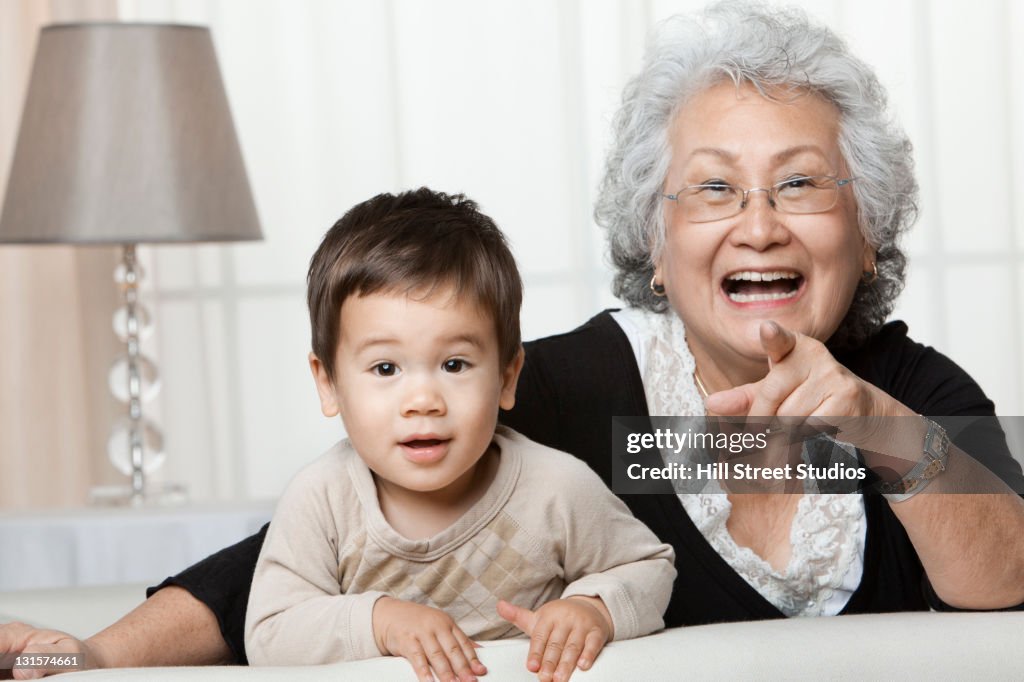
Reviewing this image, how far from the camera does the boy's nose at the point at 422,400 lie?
1229mm

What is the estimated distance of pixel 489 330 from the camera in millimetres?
1288

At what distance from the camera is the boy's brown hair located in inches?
49.4

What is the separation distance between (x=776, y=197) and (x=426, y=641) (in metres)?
0.79

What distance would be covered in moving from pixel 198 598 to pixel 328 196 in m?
2.09

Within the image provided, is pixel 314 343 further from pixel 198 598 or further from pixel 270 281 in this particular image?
pixel 270 281

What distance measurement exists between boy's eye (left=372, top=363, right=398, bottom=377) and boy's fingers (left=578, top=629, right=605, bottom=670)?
1.06ft

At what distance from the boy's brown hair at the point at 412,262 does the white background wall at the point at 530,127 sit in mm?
1986

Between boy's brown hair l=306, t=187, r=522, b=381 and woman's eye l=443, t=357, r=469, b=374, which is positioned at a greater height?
boy's brown hair l=306, t=187, r=522, b=381

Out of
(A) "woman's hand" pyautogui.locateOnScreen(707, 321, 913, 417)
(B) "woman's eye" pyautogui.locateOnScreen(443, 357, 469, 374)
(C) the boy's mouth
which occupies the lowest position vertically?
(C) the boy's mouth

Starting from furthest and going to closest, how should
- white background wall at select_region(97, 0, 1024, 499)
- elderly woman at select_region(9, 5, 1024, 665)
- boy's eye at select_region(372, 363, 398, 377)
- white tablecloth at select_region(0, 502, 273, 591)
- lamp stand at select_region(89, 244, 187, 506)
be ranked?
white background wall at select_region(97, 0, 1024, 499)
lamp stand at select_region(89, 244, 187, 506)
white tablecloth at select_region(0, 502, 273, 591)
elderly woman at select_region(9, 5, 1024, 665)
boy's eye at select_region(372, 363, 398, 377)

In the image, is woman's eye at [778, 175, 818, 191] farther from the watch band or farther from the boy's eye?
the boy's eye

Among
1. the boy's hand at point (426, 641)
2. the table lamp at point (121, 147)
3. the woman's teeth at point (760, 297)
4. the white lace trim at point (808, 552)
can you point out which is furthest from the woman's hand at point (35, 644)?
the table lamp at point (121, 147)

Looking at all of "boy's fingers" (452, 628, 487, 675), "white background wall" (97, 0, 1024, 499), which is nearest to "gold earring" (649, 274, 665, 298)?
"boy's fingers" (452, 628, 487, 675)
